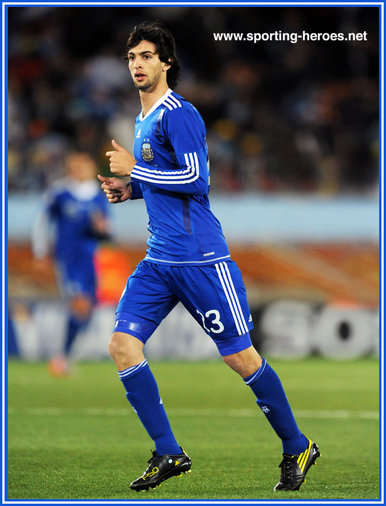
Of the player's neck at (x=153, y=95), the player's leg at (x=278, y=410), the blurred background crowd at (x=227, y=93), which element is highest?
the blurred background crowd at (x=227, y=93)

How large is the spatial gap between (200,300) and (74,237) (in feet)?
20.5

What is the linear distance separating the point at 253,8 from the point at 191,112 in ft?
39.0

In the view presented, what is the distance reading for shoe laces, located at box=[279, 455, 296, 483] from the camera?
4707mm

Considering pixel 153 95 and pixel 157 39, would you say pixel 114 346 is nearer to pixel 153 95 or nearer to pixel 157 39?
pixel 153 95

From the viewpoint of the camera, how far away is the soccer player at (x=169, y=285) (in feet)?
15.3

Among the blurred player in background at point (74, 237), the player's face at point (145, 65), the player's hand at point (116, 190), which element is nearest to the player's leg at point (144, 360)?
the player's hand at point (116, 190)

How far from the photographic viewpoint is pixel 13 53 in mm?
15594

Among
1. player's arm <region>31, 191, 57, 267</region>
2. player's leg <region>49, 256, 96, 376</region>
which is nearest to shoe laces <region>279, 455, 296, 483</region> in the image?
player's leg <region>49, 256, 96, 376</region>

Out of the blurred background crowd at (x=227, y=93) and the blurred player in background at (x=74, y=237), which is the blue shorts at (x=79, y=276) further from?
the blurred background crowd at (x=227, y=93)

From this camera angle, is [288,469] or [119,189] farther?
[119,189]

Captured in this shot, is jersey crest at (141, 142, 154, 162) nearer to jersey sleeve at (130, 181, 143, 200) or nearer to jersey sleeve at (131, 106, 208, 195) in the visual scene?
jersey sleeve at (131, 106, 208, 195)

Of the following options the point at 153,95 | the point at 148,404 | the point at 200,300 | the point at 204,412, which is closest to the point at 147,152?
the point at 153,95

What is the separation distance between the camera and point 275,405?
475 cm

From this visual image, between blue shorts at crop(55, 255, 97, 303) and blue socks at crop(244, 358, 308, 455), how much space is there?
20.3ft
